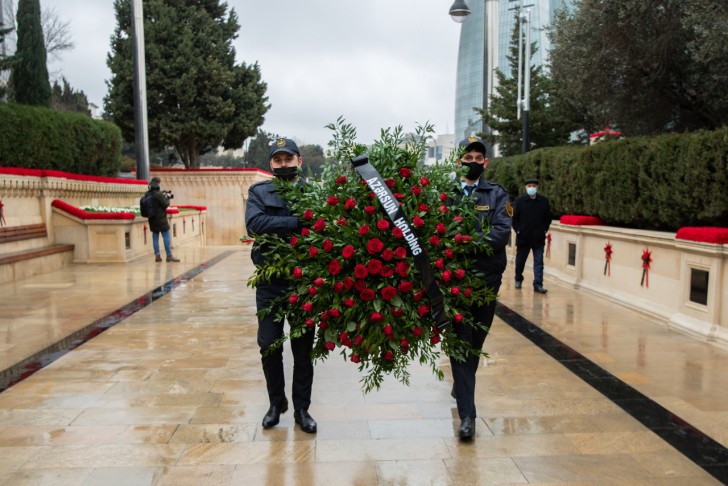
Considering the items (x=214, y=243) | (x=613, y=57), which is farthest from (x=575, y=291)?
(x=214, y=243)

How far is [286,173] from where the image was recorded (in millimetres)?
4520

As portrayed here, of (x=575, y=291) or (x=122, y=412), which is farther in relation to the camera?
(x=575, y=291)

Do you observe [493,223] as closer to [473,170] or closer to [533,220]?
[473,170]

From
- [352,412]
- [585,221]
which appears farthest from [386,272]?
[585,221]

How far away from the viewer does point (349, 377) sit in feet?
19.8

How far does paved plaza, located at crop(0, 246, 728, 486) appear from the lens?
12.8 feet

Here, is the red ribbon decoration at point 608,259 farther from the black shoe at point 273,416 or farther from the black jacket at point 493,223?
the black shoe at point 273,416

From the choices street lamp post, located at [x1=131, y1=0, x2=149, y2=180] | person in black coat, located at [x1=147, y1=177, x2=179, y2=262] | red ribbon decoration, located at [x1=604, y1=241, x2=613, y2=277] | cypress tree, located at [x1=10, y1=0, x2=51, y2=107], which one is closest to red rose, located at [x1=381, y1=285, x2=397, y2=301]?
red ribbon decoration, located at [x1=604, y1=241, x2=613, y2=277]

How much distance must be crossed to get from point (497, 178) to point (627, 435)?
48.5ft

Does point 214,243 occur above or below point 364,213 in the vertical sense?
below

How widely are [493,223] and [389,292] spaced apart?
111 centimetres

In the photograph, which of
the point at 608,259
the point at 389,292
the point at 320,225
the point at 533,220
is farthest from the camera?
the point at 533,220

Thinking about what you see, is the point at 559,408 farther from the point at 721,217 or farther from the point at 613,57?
the point at 613,57

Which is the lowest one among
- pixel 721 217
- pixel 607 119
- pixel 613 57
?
pixel 721 217
